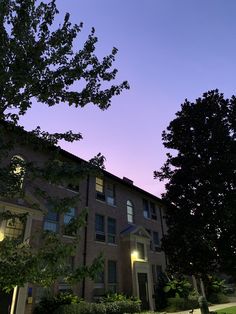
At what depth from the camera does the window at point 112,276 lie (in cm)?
2017

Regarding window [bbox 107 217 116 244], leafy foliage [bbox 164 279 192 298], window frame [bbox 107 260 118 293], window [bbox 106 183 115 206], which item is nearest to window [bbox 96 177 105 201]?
window [bbox 106 183 115 206]

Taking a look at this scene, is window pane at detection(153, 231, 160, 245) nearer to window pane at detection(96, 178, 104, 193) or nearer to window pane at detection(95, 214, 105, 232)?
window pane at detection(95, 214, 105, 232)

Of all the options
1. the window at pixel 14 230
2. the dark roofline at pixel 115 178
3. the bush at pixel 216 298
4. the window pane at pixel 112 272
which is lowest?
the bush at pixel 216 298

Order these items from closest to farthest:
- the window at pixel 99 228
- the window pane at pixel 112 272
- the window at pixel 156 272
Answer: the window pane at pixel 112 272, the window at pixel 99 228, the window at pixel 156 272

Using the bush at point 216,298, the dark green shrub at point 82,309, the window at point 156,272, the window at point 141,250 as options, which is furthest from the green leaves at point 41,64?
the bush at point 216,298

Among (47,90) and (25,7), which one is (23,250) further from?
(25,7)

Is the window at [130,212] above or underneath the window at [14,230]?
above

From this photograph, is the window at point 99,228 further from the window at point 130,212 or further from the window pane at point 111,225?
the window at point 130,212

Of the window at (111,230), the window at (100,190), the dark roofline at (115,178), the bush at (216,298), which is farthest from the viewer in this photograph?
the bush at (216,298)

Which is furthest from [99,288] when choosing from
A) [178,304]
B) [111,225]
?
[178,304]

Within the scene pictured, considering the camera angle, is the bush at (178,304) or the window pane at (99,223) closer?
the window pane at (99,223)

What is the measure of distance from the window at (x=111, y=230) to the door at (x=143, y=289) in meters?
3.54

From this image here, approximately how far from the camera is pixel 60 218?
18172 millimetres

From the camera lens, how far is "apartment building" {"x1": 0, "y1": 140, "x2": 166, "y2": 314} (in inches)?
659
